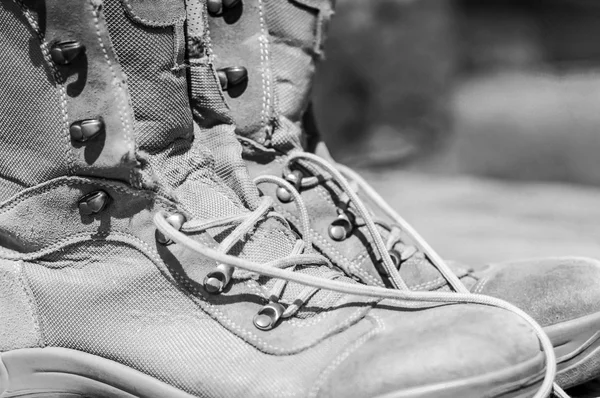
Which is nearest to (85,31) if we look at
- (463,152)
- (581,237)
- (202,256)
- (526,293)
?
(202,256)

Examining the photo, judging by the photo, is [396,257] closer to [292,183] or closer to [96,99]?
[292,183]

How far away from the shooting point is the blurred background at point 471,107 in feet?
6.44

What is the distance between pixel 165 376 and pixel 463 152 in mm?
2716

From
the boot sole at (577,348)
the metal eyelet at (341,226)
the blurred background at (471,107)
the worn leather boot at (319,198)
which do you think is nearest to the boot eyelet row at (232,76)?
the worn leather boot at (319,198)

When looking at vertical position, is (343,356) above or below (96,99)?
below

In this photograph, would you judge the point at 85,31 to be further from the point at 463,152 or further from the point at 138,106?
the point at 463,152

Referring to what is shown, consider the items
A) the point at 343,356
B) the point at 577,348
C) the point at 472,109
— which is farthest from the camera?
the point at 472,109

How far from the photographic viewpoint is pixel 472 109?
349 cm

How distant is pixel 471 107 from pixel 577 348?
275 centimetres

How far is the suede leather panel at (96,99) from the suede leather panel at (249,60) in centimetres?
28

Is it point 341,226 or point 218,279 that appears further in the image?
point 341,226

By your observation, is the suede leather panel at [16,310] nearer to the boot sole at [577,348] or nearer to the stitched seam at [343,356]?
the stitched seam at [343,356]

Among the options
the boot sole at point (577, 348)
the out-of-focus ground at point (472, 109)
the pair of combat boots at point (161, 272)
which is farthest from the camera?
the out-of-focus ground at point (472, 109)

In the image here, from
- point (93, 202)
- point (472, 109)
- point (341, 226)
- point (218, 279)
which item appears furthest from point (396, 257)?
point (472, 109)
